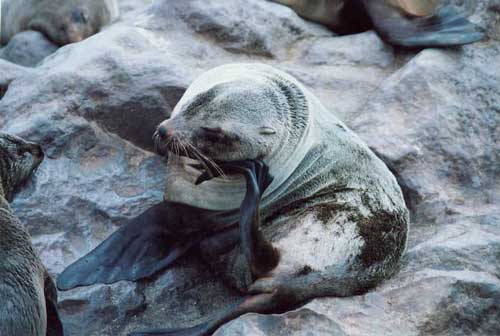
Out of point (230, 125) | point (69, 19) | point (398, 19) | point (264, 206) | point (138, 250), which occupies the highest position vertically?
point (230, 125)

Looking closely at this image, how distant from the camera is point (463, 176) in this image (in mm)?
5160

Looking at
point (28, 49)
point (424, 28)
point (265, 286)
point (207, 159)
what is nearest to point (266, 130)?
point (207, 159)

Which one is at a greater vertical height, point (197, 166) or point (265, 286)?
point (197, 166)

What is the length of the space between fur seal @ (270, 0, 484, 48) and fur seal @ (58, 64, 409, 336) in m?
1.53

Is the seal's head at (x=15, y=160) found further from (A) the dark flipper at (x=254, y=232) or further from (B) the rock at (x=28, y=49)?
(B) the rock at (x=28, y=49)

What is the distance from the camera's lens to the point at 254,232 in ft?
12.6

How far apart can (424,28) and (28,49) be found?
2817 mm

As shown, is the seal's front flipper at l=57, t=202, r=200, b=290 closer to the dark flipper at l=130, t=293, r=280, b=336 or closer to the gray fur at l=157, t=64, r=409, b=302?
the gray fur at l=157, t=64, r=409, b=302

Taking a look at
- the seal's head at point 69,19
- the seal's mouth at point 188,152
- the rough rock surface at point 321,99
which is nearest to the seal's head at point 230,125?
the seal's mouth at point 188,152

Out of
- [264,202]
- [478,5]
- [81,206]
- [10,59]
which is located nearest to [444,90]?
[478,5]

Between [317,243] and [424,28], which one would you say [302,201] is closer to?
[317,243]

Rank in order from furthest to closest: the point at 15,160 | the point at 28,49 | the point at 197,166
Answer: the point at 28,49 → the point at 15,160 → the point at 197,166

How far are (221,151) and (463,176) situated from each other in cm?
157

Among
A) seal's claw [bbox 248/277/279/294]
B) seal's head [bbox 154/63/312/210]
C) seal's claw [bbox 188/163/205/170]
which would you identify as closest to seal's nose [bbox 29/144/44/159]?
seal's head [bbox 154/63/312/210]
